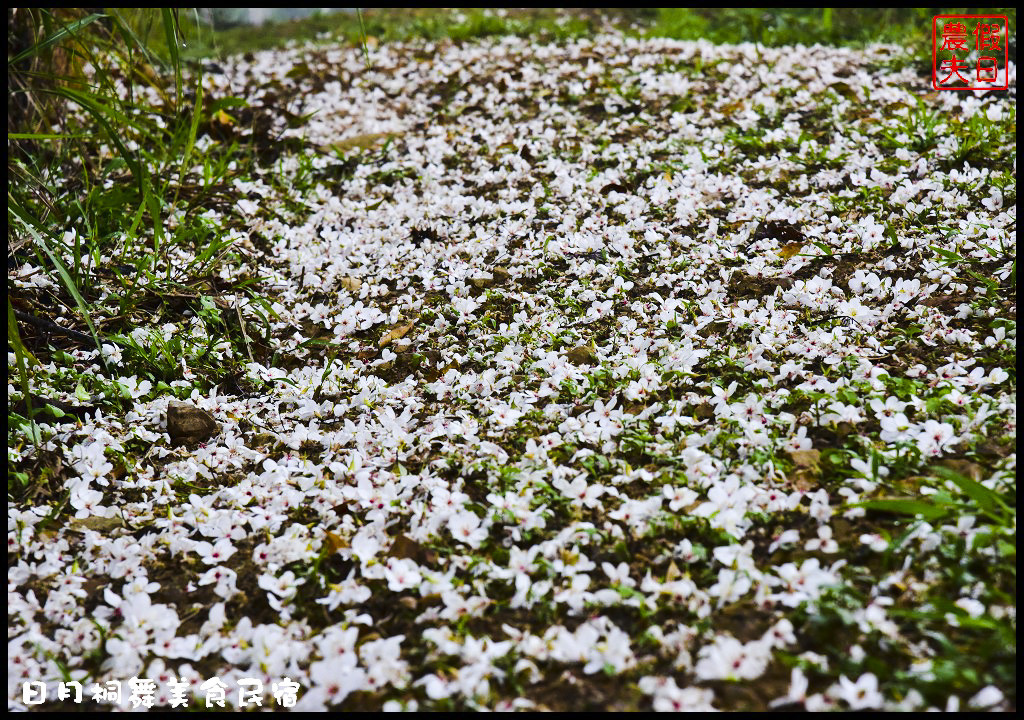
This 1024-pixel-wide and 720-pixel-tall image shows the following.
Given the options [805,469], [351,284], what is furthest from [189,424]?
[805,469]

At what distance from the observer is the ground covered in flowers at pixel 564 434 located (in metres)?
2.04

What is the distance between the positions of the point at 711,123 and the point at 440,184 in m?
1.80

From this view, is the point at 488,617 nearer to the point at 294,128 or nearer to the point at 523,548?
the point at 523,548

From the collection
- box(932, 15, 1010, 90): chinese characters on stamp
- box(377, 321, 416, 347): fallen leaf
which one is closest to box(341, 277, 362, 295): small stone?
box(377, 321, 416, 347): fallen leaf

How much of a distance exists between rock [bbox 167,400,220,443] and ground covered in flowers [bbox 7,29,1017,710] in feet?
0.07

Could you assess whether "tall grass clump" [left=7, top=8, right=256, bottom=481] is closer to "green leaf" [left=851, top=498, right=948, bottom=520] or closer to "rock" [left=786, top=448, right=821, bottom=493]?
"rock" [left=786, top=448, right=821, bottom=493]

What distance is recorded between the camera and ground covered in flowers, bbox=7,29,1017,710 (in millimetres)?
2045

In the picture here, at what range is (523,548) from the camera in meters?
2.39

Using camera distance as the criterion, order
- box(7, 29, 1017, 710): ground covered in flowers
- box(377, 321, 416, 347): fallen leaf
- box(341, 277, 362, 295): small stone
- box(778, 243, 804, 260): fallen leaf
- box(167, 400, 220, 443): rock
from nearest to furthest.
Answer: box(7, 29, 1017, 710): ground covered in flowers
box(167, 400, 220, 443): rock
box(377, 321, 416, 347): fallen leaf
box(778, 243, 804, 260): fallen leaf
box(341, 277, 362, 295): small stone

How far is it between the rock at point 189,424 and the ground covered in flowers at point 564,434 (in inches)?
0.8

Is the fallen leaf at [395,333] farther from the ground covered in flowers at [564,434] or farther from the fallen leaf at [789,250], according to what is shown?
the fallen leaf at [789,250]

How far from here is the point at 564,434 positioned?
280cm

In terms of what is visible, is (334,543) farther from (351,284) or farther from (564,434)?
(351,284)

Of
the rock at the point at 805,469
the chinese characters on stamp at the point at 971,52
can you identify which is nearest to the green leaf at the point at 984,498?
the rock at the point at 805,469
